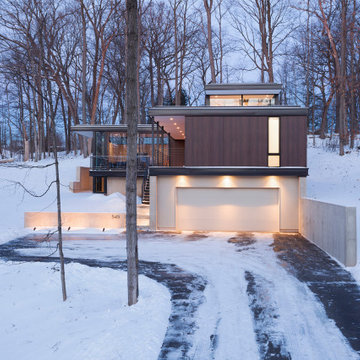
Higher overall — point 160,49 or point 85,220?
point 160,49

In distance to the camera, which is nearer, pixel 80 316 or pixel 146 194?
pixel 80 316

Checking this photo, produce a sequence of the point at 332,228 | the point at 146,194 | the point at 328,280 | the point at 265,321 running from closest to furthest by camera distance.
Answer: the point at 265,321, the point at 328,280, the point at 332,228, the point at 146,194

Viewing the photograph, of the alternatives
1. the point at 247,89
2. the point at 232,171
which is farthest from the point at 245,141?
the point at 247,89

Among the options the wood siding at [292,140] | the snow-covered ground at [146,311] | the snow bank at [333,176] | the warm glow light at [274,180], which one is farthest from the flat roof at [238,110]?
the snow-covered ground at [146,311]

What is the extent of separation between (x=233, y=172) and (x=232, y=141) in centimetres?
149

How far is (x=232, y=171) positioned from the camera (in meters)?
14.8

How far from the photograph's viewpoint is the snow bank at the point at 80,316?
4.82 metres

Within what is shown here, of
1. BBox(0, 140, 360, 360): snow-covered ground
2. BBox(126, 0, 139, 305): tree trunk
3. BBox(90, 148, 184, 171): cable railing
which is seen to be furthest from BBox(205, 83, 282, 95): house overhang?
BBox(126, 0, 139, 305): tree trunk

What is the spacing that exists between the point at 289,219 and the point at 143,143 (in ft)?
36.8

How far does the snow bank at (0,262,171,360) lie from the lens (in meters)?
4.82

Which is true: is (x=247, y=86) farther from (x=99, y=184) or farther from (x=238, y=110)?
(x=99, y=184)

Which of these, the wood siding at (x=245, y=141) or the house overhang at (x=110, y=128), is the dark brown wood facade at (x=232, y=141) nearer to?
the wood siding at (x=245, y=141)

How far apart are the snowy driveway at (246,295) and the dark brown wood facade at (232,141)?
13.1 ft

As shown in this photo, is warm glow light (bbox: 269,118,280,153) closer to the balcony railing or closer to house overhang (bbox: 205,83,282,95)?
house overhang (bbox: 205,83,282,95)
